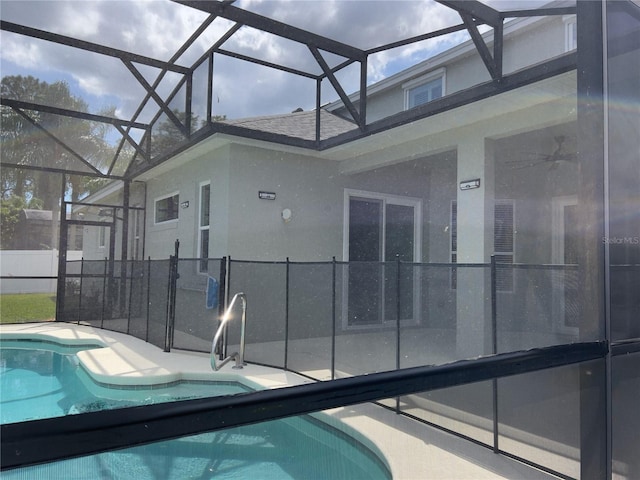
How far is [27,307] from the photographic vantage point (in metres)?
10.0

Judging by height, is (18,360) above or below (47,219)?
below

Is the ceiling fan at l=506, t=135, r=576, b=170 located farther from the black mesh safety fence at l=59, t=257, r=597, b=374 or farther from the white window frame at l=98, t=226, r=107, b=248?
the white window frame at l=98, t=226, r=107, b=248

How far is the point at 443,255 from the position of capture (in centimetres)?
772

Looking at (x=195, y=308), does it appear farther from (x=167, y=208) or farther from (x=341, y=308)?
(x=167, y=208)

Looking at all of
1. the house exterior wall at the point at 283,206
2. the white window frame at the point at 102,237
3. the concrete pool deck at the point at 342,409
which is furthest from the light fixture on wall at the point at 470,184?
the white window frame at the point at 102,237

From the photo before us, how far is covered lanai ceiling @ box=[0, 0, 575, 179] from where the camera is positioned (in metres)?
4.33

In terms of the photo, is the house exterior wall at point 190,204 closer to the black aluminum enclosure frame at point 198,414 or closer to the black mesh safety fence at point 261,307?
the black mesh safety fence at point 261,307

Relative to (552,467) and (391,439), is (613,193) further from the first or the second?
(391,439)

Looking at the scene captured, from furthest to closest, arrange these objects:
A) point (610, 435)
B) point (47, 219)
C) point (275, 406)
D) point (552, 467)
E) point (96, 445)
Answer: point (47, 219), point (552, 467), point (610, 435), point (275, 406), point (96, 445)

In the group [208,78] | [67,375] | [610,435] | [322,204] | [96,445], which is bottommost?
[67,375]

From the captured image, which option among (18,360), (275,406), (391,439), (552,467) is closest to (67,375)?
(18,360)

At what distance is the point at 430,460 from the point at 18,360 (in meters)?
6.95

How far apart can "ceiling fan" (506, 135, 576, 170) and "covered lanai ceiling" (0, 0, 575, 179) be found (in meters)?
1.74

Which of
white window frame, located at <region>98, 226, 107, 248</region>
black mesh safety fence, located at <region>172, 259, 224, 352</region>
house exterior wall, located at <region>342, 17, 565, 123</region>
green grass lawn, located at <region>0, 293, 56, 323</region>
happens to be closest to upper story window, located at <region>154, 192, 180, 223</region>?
black mesh safety fence, located at <region>172, 259, 224, 352</region>
